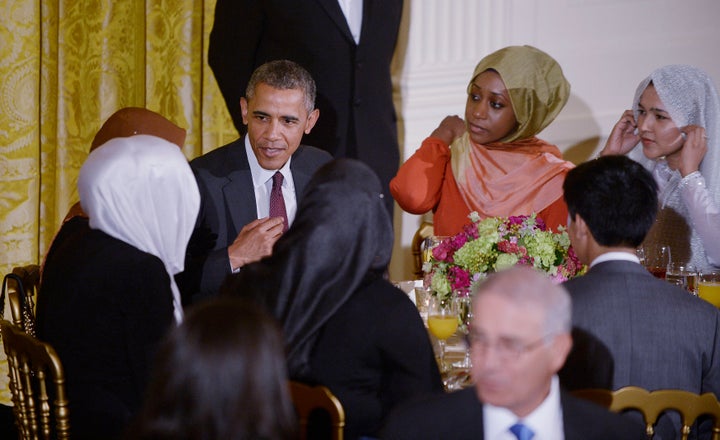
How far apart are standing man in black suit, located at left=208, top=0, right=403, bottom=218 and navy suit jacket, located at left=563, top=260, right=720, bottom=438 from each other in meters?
2.17

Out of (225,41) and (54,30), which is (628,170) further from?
(54,30)

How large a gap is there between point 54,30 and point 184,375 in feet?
11.2

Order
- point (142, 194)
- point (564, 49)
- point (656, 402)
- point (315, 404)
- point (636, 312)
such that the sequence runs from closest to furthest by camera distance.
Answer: point (315, 404), point (656, 402), point (636, 312), point (142, 194), point (564, 49)

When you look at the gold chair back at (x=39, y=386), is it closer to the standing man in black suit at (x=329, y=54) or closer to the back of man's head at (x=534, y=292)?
the back of man's head at (x=534, y=292)

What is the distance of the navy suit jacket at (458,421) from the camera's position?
175cm

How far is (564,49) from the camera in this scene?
528 centimetres

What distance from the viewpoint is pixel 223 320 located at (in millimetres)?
1527

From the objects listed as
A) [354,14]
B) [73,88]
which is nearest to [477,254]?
[354,14]

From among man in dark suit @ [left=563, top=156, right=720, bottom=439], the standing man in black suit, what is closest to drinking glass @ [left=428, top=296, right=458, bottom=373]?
man in dark suit @ [left=563, top=156, right=720, bottom=439]

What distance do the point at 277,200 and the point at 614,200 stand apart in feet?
4.41

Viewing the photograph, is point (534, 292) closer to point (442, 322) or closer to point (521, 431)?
point (521, 431)

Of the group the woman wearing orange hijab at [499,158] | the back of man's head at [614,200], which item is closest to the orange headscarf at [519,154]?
the woman wearing orange hijab at [499,158]

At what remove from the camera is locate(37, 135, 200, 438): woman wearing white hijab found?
96.1 inches

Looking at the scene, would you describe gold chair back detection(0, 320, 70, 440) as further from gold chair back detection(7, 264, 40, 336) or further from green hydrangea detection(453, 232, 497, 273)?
green hydrangea detection(453, 232, 497, 273)
